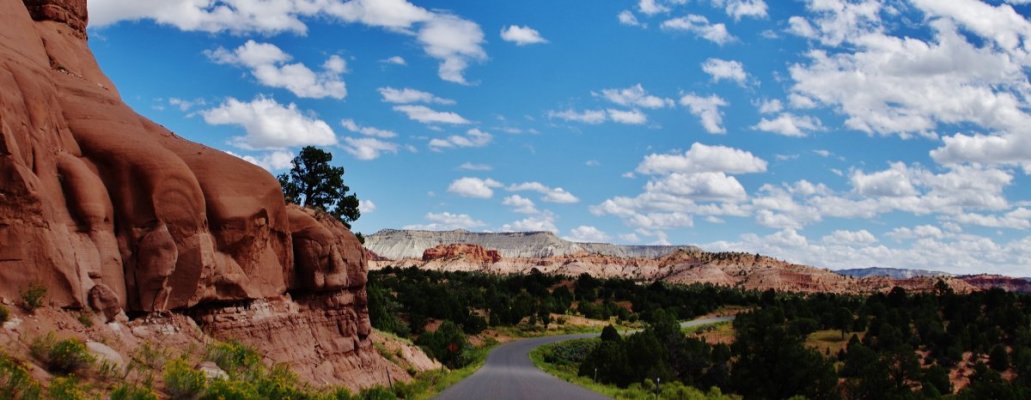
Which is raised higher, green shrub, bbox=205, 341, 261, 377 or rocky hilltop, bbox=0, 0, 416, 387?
rocky hilltop, bbox=0, 0, 416, 387

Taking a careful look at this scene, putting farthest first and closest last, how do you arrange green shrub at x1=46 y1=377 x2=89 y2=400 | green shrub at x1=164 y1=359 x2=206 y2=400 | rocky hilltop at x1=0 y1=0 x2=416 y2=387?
rocky hilltop at x1=0 y1=0 x2=416 y2=387, green shrub at x1=164 y1=359 x2=206 y2=400, green shrub at x1=46 y1=377 x2=89 y2=400

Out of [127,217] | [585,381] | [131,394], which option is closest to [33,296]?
[131,394]

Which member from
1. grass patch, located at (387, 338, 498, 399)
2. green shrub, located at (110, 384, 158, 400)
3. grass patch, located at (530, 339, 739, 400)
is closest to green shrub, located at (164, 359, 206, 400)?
green shrub, located at (110, 384, 158, 400)

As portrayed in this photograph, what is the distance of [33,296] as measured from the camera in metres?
13.8

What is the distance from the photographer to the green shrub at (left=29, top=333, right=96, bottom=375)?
12.7 metres

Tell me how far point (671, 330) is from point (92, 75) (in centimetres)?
4503

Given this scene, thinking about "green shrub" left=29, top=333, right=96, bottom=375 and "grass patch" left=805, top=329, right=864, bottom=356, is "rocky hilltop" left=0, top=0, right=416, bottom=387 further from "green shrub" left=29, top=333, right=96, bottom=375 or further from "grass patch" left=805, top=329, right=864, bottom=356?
"grass patch" left=805, top=329, right=864, bottom=356

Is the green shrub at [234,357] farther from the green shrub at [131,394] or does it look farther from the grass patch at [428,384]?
the grass patch at [428,384]

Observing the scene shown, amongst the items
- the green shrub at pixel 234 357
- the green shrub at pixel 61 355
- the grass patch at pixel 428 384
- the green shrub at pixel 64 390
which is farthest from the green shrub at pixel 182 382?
the grass patch at pixel 428 384

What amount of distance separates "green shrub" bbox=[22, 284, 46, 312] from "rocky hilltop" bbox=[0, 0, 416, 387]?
0.15m

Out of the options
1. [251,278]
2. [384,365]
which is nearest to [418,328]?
[384,365]

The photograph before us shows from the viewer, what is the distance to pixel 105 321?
15594 millimetres

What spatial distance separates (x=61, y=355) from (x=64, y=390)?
1.80 metres

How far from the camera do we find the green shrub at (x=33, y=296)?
13742 mm
